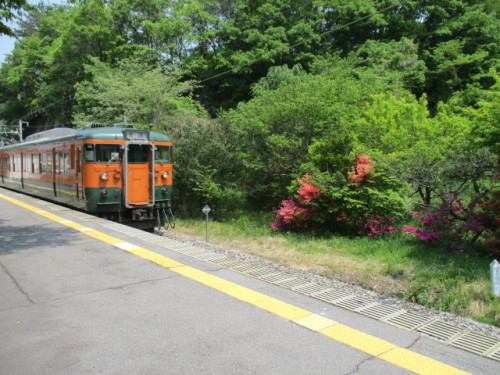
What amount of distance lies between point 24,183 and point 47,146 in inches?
216

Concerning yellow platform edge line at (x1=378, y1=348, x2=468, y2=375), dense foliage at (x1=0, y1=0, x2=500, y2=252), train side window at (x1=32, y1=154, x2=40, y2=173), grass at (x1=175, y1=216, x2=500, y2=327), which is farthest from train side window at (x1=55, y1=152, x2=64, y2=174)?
yellow platform edge line at (x1=378, y1=348, x2=468, y2=375)

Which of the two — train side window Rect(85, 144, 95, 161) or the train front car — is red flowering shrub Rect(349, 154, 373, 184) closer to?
the train front car

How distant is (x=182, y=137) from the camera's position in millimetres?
16922

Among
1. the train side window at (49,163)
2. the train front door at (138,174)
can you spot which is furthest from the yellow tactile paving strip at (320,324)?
the train side window at (49,163)

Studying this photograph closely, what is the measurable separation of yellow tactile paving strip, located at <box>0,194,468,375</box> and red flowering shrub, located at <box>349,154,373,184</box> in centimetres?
609

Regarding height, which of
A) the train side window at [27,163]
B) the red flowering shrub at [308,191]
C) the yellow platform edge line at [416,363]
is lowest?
the yellow platform edge line at [416,363]

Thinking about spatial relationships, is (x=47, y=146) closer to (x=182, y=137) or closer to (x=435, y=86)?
(x=182, y=137)

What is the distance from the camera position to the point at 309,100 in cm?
1410

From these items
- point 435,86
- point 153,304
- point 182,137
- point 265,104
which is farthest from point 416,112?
point 435,86

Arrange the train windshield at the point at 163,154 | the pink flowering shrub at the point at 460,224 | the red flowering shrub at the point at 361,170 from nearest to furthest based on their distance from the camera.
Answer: the pink flowering shrub at the point at 460,224
the red flowering shrub at the point at 361,170
the train windshield at the point at 163,154

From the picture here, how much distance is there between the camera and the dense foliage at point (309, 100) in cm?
980

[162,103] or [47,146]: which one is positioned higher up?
[162,103]

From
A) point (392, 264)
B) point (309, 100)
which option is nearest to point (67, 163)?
point (309, 100)

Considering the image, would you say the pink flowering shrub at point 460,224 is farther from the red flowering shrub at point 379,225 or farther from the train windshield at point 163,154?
the train windshield at point 163,154
